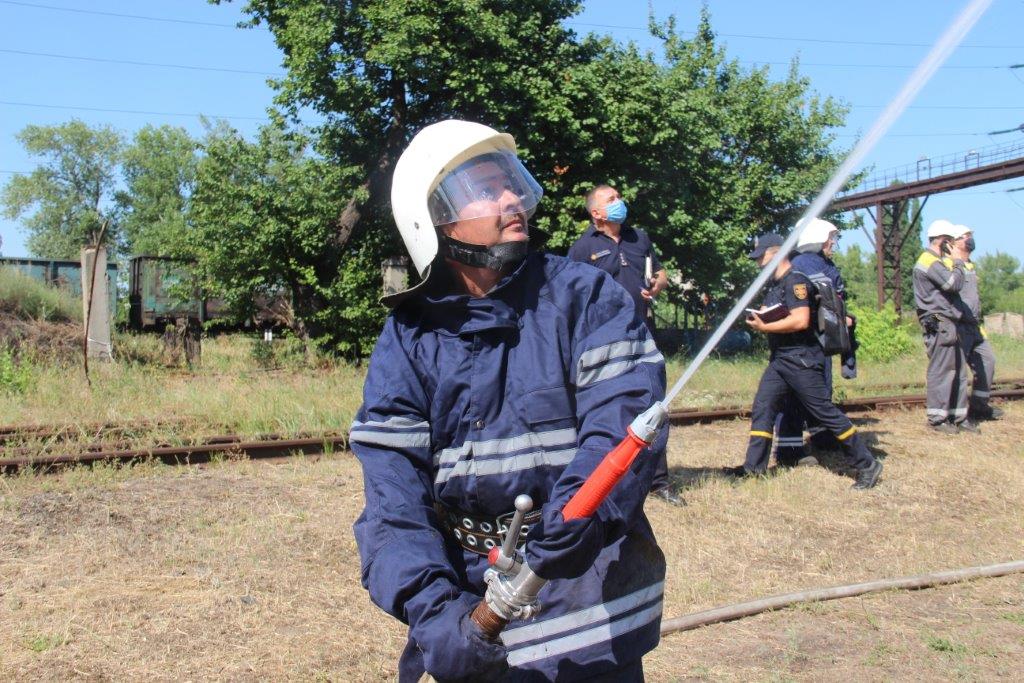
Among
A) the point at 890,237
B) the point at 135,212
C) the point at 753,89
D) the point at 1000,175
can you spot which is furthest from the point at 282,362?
the point at 135,212

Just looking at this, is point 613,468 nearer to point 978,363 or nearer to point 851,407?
point 978,363

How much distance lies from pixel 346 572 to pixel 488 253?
380 centimetres

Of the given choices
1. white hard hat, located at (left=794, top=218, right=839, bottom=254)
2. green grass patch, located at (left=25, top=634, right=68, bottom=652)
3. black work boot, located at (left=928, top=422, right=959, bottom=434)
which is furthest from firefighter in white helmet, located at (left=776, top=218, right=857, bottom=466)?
green grass patch, located at (left=25, top=634, right=68, bottom=652)

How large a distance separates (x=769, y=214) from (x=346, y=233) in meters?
12.5

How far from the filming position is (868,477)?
7.84 metres

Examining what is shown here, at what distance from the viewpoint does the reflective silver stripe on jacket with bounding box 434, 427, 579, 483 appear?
2295 mm

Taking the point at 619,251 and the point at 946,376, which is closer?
the point at 619,251

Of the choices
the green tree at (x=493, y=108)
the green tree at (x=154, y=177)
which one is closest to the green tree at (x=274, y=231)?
the green tree at (x=493, y=108)

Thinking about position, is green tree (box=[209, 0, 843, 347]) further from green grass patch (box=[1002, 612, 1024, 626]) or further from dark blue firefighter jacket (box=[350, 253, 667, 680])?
dark blue firefighter jacket (box=[350, 253, 667, 680])

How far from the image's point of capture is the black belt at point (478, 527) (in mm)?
2329

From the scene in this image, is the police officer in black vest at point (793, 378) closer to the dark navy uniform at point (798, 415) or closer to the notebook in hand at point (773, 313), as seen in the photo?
the notebook in hand at point (773, 313)

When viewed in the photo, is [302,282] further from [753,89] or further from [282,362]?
[753,89]

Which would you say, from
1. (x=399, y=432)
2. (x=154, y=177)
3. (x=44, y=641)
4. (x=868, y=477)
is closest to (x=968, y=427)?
(x=868, y=477)

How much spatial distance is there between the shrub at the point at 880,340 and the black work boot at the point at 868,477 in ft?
41.6
